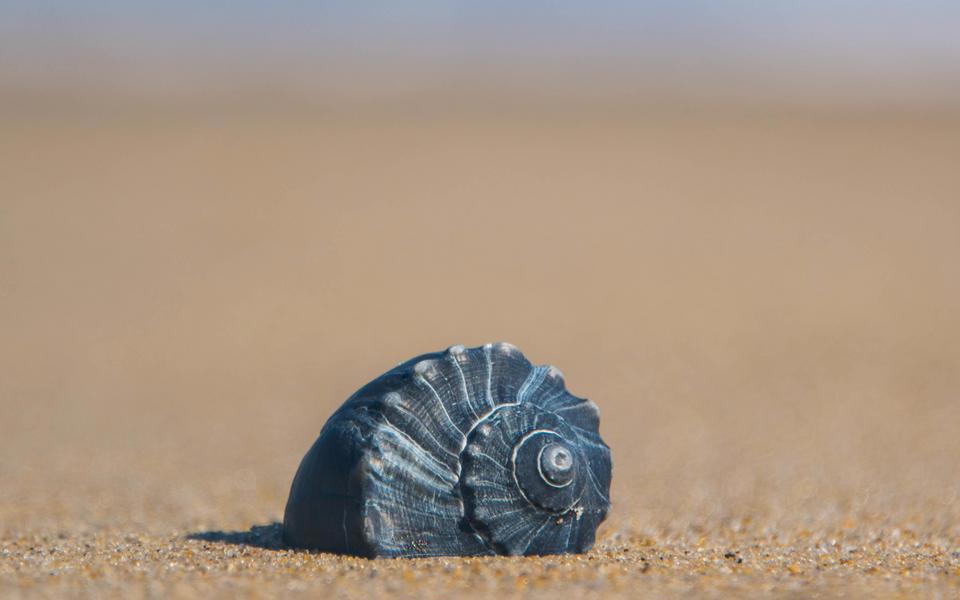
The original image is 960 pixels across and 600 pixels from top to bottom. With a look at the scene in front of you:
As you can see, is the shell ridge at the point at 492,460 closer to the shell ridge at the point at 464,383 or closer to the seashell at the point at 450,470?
the seashell at the point at 450,470

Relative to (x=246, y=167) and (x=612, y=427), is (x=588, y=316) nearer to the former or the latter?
(x=612, y=427)

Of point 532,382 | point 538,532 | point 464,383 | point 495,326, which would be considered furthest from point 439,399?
point 495,326

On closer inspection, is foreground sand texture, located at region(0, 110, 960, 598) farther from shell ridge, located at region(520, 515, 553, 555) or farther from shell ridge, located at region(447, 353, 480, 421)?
shell ridge, located at region(447, 353, 480, 421)

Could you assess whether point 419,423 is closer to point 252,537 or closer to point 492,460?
point 492,460

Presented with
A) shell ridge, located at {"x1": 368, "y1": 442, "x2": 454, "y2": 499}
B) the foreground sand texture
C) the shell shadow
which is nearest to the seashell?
shell ridge, located at {"x1": 368, "y1": 442, "x2": 454, "y2": 499}

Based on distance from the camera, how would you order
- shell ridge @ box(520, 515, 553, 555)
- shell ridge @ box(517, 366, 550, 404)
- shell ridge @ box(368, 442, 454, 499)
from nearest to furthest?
shell ridge @ box(368, 442, 454, 499), shell ridge @ box(520, 515, 553, 555), shell ridge @ box(517, 366, 550, 404)

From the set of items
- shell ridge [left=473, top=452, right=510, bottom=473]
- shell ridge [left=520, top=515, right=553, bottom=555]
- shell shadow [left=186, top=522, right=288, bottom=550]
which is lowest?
shell shadow [left=186, top=522, right=288, bottom=550]
